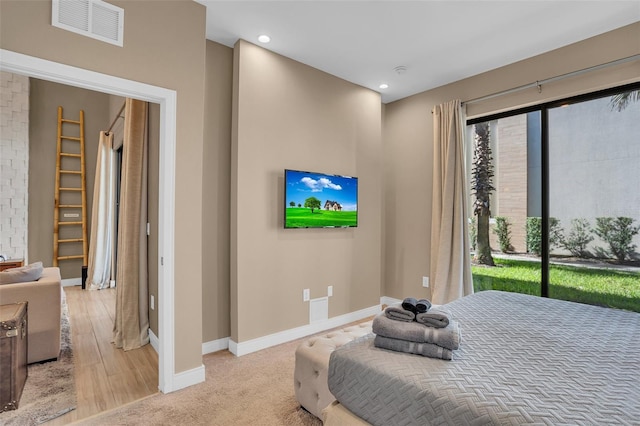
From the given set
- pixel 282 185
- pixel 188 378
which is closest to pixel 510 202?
pixel 282 185

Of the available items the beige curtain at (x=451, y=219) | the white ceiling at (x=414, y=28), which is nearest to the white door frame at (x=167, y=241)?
the white ceiling at (x=414, y=28)

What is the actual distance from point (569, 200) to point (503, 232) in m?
0.71

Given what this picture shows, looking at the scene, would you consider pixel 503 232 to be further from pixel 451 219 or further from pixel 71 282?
pixel 71 282

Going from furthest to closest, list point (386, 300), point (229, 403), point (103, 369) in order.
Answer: point (386, 300), point (103, 369), point (229, 403)

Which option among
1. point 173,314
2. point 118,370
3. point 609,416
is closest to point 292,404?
point 173,314

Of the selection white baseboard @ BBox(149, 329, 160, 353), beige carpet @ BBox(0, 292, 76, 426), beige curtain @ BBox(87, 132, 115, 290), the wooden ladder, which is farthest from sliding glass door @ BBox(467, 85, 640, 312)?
the wooden ladder

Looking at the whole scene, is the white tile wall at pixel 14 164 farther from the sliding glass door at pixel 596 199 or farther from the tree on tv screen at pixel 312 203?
the sliding glass door at pixel 596 199

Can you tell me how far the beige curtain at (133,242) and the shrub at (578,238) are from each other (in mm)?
4143

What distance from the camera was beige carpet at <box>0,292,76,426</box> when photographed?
206 cm

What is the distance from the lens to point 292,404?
2230 millimetres

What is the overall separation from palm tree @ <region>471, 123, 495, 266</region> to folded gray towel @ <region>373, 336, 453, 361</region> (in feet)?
8.99

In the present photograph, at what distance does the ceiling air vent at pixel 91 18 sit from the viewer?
6.45ft

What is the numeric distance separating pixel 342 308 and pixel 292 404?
1.76 metres

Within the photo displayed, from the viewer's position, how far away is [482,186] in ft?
12.8
